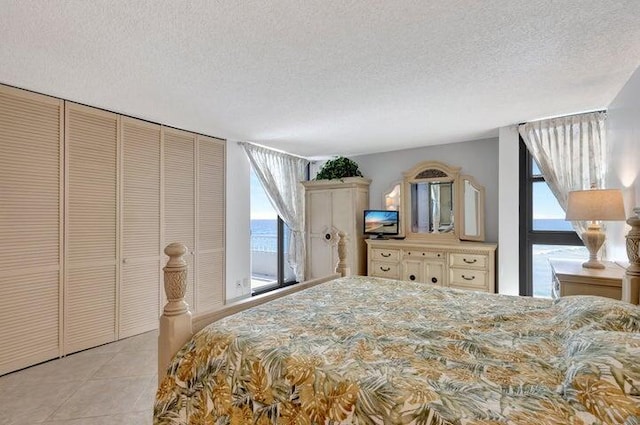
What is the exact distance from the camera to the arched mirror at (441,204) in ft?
13.9

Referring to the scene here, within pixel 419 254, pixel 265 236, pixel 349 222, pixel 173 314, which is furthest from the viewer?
pixel 265 236

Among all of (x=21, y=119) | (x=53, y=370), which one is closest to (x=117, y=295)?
(x=53, y=370)

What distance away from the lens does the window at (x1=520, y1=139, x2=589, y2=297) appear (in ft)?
11.8

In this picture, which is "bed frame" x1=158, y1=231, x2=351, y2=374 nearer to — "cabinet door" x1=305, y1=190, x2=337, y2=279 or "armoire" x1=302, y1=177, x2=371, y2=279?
"armoire" x1=302, y1=177, x2=371, y2=279

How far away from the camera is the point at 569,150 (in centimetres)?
325

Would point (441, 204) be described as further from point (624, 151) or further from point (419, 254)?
point (624, 151)

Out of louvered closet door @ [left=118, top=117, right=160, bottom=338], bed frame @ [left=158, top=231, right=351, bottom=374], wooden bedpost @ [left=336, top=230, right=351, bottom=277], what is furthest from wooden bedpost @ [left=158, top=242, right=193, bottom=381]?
louvered closet door @ [left=118, top=117, right=160, bottom=338]

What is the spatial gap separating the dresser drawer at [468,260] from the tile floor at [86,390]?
3345mm

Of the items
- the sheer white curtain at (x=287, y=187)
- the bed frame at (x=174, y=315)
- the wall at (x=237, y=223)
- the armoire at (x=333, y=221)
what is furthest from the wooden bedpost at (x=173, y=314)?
the armoire at (x=333, y=221)

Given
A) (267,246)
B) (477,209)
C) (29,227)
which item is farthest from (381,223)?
(29,227)

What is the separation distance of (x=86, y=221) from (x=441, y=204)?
4.10 m

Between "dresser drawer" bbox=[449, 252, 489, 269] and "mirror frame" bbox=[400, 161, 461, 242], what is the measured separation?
0.42 m

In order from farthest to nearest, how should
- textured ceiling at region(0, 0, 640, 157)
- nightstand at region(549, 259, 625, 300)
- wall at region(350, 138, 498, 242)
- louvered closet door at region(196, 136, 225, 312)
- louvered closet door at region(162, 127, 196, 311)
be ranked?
wall at region(350, 138, 498, 242)
louvered closet door at region(196, 136, 225, 312)
louvered closet door at region(162, 127, 196, 311)
nightstand at region(549, 259, 625, 300)
textured ceiling at region(0, 0, 640, 157)

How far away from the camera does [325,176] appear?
5.10 m
